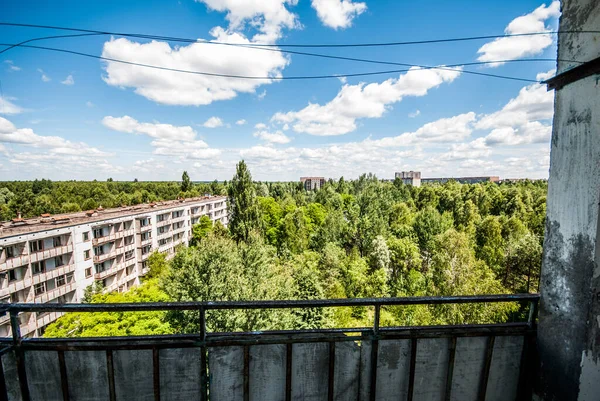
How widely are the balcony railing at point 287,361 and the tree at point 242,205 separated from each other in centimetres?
2266

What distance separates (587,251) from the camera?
211cm

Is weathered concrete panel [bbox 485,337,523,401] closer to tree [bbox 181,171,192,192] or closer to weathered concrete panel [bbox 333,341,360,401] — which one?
weathered concrete panel [bbox 333,341,360,401]

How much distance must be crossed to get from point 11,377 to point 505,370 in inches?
173

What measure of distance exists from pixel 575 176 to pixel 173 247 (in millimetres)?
39378

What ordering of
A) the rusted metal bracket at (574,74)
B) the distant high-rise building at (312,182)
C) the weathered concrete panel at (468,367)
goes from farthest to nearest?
the distant high-rise building at (312,182), the weathered concrete panel at (468,367), the rusted metal bracket at (574,74)

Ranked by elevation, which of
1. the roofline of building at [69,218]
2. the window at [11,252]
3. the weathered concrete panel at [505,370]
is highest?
the weathered concrete panel at [505,370]

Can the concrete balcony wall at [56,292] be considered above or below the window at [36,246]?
below

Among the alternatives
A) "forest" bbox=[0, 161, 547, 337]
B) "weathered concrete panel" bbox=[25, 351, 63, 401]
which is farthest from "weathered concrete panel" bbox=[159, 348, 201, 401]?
"forest" bbox=[0, 161, 547, 337]

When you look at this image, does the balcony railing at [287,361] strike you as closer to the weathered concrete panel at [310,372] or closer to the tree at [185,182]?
the weathered concrete panel at [310,372]

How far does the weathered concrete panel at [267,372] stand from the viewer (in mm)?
2416

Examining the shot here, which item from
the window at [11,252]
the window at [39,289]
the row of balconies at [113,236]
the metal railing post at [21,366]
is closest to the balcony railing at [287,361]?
the metal railing post at [21,366]

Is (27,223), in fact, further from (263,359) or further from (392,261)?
(392,261)

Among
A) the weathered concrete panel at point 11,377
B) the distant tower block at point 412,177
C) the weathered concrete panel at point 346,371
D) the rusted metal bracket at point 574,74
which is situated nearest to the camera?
the rusted metal bracket at point 574,74

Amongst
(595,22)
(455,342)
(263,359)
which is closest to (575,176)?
(595,22)
